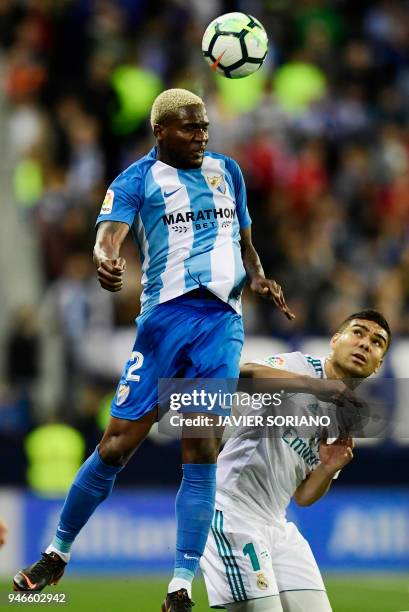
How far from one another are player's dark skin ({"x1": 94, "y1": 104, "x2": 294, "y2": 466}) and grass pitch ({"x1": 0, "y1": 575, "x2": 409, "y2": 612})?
136cm

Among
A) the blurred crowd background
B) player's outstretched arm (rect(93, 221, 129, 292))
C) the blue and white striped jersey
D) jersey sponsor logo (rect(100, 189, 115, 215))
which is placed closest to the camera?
player's outstretched arm (rect(93, 221, 129, 292))

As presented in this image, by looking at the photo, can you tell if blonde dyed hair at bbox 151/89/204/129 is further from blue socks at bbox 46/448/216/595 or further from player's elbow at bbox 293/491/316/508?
player's elbow at bbox 293/491/316/508

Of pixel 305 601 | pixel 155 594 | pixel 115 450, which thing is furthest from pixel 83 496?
pixel 155 594

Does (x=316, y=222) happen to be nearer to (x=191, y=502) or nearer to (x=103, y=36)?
(x=103, y=36)

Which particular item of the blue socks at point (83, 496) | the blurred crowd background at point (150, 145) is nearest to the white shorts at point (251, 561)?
the blue socks at point (83, 496)

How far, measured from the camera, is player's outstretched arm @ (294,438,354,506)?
688 centimetres

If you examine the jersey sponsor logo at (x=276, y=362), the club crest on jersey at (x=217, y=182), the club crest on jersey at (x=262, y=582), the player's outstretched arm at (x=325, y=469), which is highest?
the club crest on jersey at (x=217, y=182)

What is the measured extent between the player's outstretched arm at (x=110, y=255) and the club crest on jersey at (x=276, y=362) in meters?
0.96

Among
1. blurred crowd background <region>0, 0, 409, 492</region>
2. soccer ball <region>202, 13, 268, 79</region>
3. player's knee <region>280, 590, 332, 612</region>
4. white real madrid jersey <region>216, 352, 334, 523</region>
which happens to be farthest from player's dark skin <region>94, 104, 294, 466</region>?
blurred crowd background <region>0, 0, 409, 492</region>

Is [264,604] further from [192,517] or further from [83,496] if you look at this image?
[83,496]

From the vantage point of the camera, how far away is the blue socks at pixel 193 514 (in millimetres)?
6312

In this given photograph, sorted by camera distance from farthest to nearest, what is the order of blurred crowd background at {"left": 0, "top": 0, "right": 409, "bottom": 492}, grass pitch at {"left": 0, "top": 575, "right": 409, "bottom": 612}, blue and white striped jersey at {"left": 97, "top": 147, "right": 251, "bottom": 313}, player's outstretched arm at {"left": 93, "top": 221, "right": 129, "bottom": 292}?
blurred crowd background at {"left": 0, "top": 0, "right": 409, "bottom": 492} → grass pitch at {"left": 0, "top": 575, "right": 409, "bottom": 612} → blue and white striped jersey at {"left": 97, "top": 147, "right": 251, "bottom": 313} → player's outstretched arm at {"left": 93, "top": 221, "right": 129, "bottom": 292}

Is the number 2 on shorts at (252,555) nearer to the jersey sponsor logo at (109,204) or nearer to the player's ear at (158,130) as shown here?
the jersey sponsor logo at (109,204)

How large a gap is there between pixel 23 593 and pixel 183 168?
2.24 metres
